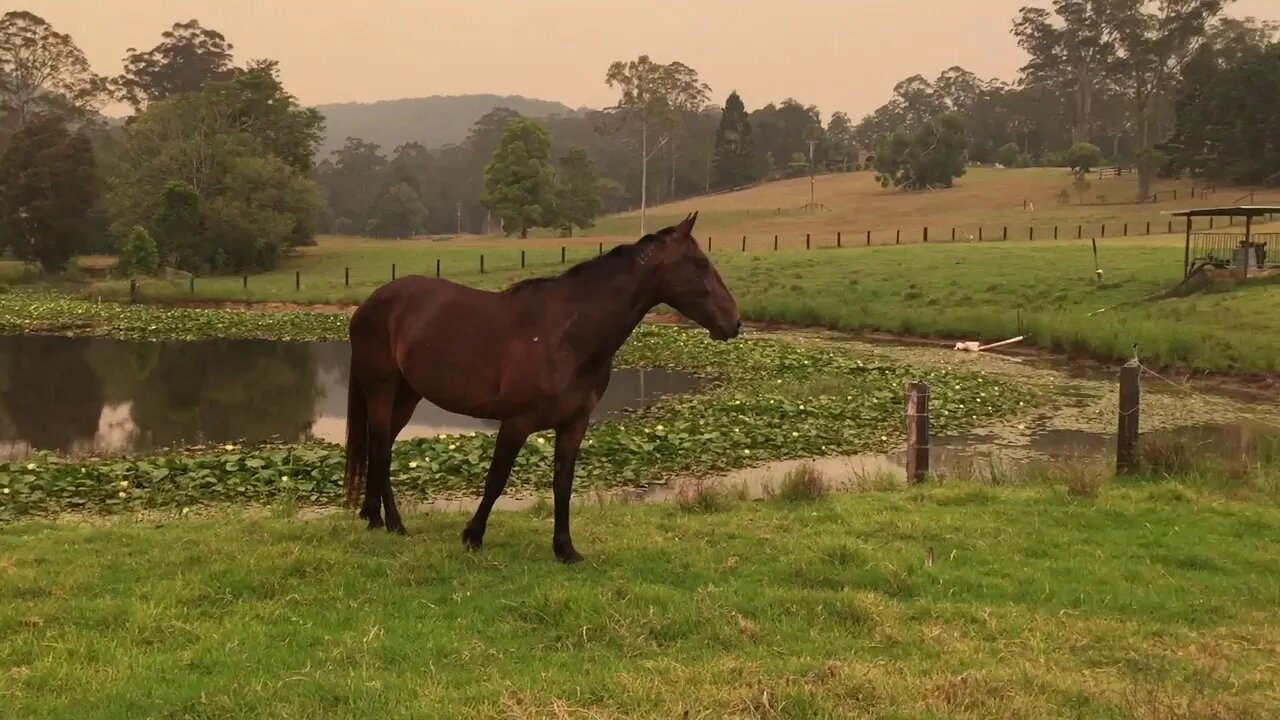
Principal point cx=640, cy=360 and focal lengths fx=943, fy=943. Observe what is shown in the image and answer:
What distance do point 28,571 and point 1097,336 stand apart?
876 inches

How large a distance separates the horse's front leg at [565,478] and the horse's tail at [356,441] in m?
Answer: 1.79

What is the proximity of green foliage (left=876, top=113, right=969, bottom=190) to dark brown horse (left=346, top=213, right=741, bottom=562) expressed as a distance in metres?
83.8

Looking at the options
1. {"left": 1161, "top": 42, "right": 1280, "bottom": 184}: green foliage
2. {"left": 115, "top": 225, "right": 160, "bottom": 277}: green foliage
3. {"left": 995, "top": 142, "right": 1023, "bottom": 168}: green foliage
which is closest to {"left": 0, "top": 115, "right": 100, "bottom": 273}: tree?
{"left": 115, "top": 225, "right": 160, "bottom": 277}: green foliage

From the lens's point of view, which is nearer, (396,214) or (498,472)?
(498,472)

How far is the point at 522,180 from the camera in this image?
226ft

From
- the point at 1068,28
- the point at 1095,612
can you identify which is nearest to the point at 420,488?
the point at 1095,612

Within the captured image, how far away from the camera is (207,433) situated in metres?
14.4

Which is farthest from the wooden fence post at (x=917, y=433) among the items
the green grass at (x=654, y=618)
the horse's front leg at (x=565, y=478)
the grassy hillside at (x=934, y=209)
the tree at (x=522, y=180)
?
the tree at (x=522, y=180)

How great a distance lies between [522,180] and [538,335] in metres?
64.0

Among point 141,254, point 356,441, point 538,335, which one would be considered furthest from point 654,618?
point 141,254

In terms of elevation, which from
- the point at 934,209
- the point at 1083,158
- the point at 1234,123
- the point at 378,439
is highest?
the point at 1234,123

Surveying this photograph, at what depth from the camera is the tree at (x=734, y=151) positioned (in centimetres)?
10869

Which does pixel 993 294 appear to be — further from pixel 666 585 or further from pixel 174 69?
pixel 174 69

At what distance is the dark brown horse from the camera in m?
6.57
